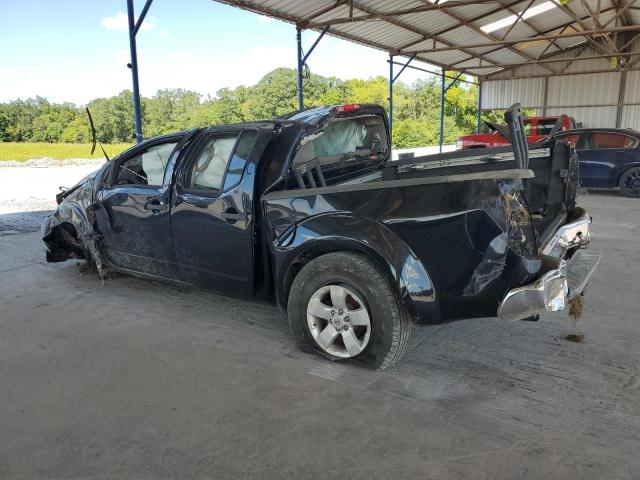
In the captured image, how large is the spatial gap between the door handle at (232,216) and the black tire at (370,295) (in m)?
0.61

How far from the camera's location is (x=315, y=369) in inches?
126

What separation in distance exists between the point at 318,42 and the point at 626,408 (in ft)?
36.0

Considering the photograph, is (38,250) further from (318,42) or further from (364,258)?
(318,42)

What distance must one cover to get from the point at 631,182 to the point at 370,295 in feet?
31.0

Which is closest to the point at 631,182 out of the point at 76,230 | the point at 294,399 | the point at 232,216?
the point at 232,216

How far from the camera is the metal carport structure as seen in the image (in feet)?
37.2

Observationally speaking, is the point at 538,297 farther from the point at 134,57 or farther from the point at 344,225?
the point at 134,57

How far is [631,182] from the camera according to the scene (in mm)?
10047

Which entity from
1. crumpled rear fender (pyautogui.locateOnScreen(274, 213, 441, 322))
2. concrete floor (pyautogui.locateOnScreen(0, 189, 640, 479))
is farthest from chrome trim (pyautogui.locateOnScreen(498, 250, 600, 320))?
concrete floor (pyautogui.locateOnScreen(0, 189, 640, 479))

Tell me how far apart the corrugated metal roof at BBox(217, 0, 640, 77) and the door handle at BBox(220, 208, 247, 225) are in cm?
729

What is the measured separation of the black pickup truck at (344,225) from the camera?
106 inches

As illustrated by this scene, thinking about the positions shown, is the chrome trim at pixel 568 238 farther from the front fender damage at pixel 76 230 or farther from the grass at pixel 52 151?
the grass at pixel 52 151

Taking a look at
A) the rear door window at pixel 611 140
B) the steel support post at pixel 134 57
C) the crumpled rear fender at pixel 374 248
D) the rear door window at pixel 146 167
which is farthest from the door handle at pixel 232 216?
the rear door window at pixel 611 140

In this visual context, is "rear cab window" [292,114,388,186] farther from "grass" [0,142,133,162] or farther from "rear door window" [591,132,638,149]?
"grass" [0,142,133,162]
